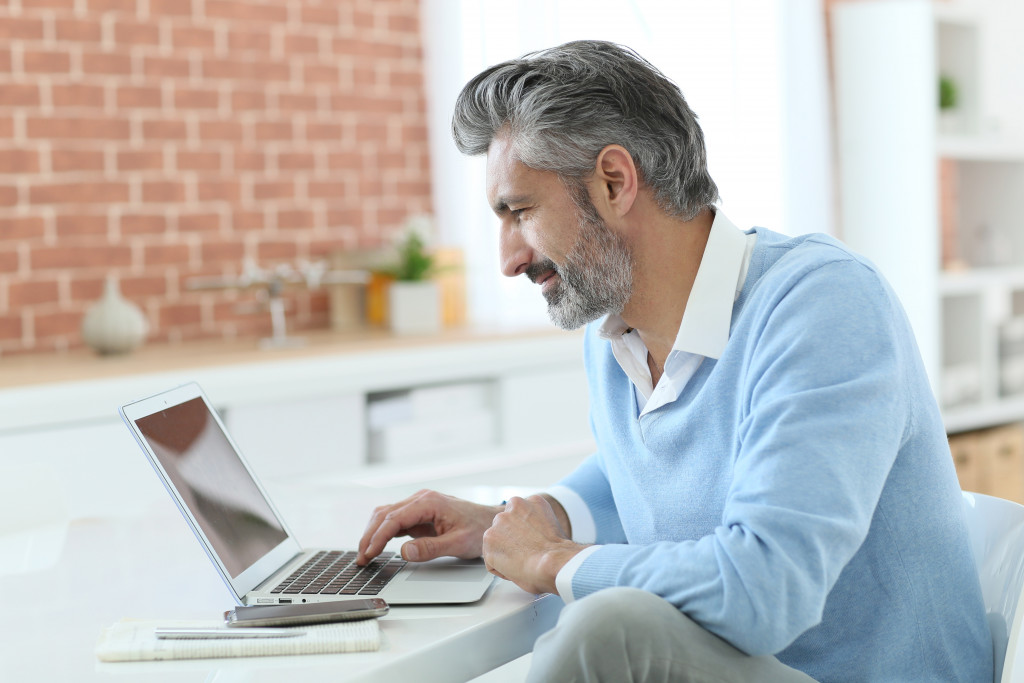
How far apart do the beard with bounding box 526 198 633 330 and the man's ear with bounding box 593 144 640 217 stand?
0.08 feet

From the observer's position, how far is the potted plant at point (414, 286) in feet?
11.1

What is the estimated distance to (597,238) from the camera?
4.51 ft

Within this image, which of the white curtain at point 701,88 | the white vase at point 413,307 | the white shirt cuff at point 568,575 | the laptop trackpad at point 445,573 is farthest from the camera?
the white curtain at point 701,88

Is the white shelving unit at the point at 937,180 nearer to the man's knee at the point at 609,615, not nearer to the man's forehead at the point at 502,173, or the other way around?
the man's forehead at the point at 502,173

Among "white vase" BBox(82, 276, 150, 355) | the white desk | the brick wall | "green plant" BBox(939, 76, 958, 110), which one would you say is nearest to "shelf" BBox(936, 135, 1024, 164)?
"green plant" BBox(939, 76, 958, 110)

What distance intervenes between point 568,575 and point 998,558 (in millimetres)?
526

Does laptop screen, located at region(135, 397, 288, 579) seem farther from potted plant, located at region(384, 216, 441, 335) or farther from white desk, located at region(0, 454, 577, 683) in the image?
potted plant, located at region(384, 216, 441, 335)

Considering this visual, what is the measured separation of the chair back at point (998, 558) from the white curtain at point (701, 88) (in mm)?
2443

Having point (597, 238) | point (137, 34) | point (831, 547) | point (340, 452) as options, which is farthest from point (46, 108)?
point (831, 547)

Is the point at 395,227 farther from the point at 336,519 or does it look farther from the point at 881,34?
the point at 336,519

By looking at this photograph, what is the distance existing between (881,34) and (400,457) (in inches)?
98.3

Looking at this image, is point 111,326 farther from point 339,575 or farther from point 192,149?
point 339,575

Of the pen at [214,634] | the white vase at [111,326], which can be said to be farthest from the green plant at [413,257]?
the pen at [214,634]

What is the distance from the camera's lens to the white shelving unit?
13.1 ft
